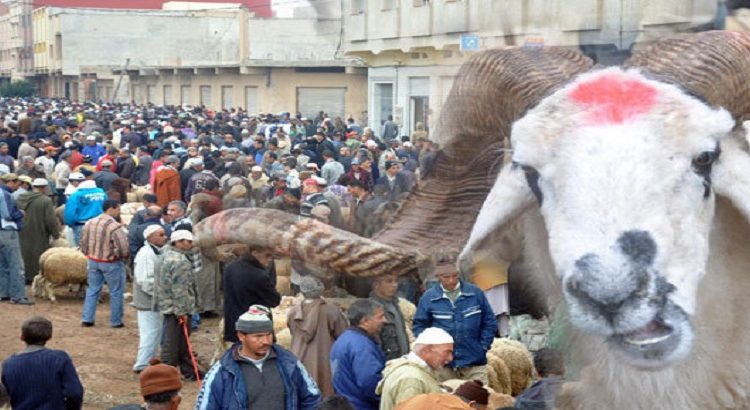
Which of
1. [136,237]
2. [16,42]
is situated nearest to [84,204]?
[136,237]

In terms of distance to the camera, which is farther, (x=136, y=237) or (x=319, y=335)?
(x=136, y=237)

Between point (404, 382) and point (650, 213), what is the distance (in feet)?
12.9

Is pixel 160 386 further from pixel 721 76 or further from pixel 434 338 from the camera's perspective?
pixel 721 76

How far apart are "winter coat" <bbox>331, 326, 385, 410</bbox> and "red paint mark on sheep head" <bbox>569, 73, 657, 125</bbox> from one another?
4.21 m

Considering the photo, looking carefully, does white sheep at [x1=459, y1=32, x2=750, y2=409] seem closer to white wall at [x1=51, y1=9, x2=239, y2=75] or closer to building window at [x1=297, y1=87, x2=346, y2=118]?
building window at [x1=297, y1=87, x2=346, y2=118]

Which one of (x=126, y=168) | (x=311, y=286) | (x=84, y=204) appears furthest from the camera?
(x=126, y=168)

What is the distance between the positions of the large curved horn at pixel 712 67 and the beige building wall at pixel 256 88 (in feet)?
104

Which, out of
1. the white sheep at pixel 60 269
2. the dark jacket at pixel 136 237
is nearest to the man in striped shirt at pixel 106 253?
the dark jacket at pixel 136 237

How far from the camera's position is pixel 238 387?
6.57 metres

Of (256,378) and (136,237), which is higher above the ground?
(256,378)

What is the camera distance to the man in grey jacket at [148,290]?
11.5 metres

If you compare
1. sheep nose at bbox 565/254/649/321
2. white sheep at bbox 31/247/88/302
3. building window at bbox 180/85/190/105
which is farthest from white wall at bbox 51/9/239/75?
sheep nose at bbox 565/254/649/321

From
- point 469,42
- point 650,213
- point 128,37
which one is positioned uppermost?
point 128,37

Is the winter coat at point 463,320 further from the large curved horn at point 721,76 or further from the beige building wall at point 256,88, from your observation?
the beige building wall at point 256,88
